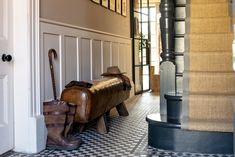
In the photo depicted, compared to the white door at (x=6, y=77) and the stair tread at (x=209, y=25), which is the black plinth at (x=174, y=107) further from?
the white door at (x=6, y=77)

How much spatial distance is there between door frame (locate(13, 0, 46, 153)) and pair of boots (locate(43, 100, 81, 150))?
88 mm

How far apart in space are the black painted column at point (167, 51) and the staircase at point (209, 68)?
15 cm

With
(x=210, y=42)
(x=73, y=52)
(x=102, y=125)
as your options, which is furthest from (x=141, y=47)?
(x=210, y=42)

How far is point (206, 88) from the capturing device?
3.34 m

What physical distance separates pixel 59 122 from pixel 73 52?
114 cm

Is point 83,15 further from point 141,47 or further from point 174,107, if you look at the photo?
point 141,47

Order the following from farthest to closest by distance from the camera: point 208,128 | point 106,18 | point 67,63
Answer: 1. point 106,18
2. point 67,63
3. point 208,128

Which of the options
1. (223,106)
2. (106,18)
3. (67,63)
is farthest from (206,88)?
(106,18)

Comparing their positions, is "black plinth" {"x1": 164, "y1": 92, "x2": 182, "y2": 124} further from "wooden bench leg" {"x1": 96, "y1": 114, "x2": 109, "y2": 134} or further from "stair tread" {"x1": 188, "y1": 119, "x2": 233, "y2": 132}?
"wooden bench leg" {"x1": 96, "y1": 114, "x2": 109, "y2": 134}

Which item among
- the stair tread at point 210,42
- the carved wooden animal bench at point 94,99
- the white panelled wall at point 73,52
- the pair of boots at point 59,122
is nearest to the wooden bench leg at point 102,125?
the carved wooden animal bench at point 94,99

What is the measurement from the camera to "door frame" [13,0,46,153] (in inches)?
126

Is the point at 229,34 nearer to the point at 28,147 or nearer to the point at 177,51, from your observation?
the point at 177,51

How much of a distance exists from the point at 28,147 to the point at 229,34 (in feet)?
6.87

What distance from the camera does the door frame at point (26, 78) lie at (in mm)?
3209
